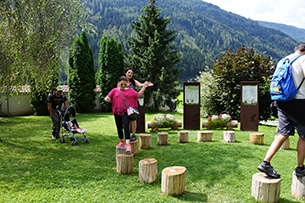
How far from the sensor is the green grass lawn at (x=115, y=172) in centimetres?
408

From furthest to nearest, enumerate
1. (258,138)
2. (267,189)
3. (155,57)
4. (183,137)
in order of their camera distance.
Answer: (155,57) < (183,137) < (258,138) < (267,189)

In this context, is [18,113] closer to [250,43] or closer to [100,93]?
[100,93]

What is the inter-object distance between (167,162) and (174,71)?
15.2 meters

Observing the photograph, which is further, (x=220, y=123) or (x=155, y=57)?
(x=155, y=57)

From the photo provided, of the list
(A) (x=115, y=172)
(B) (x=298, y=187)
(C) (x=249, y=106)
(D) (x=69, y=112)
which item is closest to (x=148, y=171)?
(A) (x=115, y=172)

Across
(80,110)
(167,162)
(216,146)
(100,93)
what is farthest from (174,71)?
(167,162)

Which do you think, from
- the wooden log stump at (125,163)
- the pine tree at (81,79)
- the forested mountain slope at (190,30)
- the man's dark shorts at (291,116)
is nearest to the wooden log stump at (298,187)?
the man's dark shorts at (291,116)

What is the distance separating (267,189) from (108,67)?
57.7ft

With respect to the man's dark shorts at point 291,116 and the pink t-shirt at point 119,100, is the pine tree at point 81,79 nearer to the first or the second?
the pink t-shirt at point 119,100

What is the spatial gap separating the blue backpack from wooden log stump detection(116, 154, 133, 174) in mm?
2507

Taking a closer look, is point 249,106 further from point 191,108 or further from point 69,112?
point 69,112

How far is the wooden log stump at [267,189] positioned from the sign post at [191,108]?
624cm

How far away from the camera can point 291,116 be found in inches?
141

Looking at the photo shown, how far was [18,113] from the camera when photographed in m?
18.3
